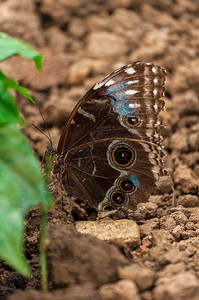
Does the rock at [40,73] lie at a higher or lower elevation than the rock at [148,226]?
higher

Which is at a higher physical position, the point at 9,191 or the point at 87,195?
the point at 87,195

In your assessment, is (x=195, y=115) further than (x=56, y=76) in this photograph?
No

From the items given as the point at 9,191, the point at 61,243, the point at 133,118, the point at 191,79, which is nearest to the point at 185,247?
the point at 61,243

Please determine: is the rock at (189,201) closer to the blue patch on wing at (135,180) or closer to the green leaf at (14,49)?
the blue patch on wing at (135,180)

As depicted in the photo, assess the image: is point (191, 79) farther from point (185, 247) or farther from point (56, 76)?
point (185, 247)

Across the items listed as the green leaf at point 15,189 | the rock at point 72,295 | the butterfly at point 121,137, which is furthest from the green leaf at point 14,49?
the rock at point 72,295

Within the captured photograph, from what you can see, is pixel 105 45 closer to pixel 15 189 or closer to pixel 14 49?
pixel 14 49
